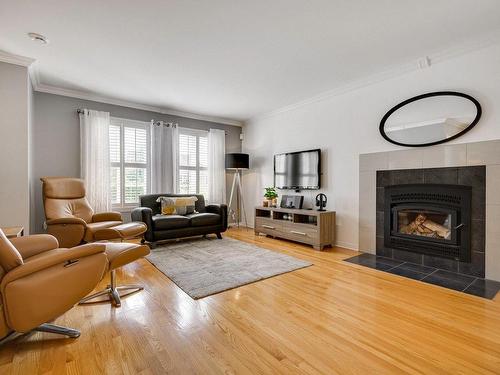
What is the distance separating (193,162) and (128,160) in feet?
4.24

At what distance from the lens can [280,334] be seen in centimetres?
171

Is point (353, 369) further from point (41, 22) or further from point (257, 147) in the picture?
point (257, 147)

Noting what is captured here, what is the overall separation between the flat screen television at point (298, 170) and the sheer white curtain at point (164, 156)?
79.9 inches

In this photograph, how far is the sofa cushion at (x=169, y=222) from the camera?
3889mm

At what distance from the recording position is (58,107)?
13.6ft

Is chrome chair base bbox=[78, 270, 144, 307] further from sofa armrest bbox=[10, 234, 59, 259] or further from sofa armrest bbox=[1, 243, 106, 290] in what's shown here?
sofa armrest bbox=[1, 243, 106, 290]

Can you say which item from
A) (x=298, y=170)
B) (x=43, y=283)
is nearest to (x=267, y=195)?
(x=298, y=170)

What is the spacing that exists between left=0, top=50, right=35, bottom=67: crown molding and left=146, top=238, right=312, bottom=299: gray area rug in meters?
2.80

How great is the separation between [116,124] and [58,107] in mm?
847

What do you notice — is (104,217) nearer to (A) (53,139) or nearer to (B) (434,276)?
(A) (53,139)

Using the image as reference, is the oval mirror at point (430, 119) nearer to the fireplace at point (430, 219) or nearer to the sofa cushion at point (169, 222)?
the fireplace at point (430, 219)

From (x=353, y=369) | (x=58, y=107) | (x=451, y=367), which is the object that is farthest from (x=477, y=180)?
(x=58, y=107)

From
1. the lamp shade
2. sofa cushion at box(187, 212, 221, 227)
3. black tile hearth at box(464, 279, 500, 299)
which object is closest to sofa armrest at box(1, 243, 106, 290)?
sofa cushion at box(187, 212, 221, 227)

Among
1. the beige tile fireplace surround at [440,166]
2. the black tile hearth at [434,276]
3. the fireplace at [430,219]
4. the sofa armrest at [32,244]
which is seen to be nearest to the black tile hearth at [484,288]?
the black tile hearth at [434,276]
